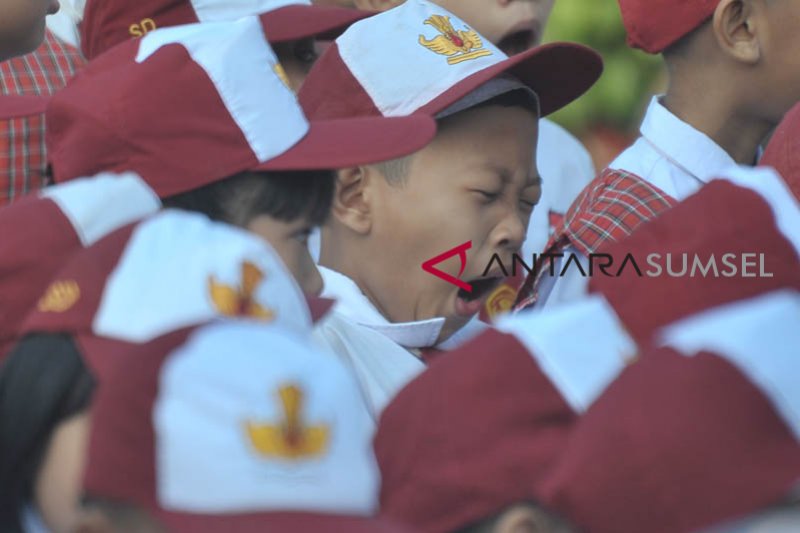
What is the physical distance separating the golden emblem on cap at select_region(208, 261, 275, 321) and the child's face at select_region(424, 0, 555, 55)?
2470mm

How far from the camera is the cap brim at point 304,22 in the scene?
4109 millimetres

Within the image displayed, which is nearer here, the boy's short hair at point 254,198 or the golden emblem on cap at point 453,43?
the boy's short hair at point 254,198

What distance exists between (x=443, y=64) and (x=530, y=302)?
53cm

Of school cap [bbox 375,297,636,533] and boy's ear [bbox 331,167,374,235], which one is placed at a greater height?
school cap [bbox 375,297,636,533]

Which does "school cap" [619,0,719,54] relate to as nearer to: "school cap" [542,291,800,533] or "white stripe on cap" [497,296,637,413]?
"white stripe on cap" [497,296,637,413]

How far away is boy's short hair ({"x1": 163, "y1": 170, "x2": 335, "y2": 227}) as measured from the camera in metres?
2.91

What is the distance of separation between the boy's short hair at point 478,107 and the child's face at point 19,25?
0.74 m

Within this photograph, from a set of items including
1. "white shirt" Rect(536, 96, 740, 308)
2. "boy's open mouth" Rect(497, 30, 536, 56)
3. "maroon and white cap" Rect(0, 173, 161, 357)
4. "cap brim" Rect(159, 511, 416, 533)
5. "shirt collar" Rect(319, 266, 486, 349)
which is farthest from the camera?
"boy's open mouth" Rect(497, 30, 536, 56)

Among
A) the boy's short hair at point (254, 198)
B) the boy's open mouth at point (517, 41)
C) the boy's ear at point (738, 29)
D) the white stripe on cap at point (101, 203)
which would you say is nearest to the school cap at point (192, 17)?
the boy's open mouth at point (517, 41)

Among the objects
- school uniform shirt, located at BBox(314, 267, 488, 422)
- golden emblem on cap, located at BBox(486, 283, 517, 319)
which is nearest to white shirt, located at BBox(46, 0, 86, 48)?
golden emblem on cap, located at BBox(486, 283, 517, 319)

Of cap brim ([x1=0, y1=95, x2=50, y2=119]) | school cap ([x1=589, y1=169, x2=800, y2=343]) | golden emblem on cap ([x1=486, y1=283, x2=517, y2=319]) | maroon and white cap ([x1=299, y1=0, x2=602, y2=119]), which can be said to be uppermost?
school cap ([x1=589, y1=169, x2=800, y2=343])

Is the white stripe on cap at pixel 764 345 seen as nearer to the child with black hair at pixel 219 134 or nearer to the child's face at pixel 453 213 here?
the child with black hair at pixel 219 134

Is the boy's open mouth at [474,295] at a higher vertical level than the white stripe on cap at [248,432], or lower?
lower

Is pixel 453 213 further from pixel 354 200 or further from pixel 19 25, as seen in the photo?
pixel 19 25
